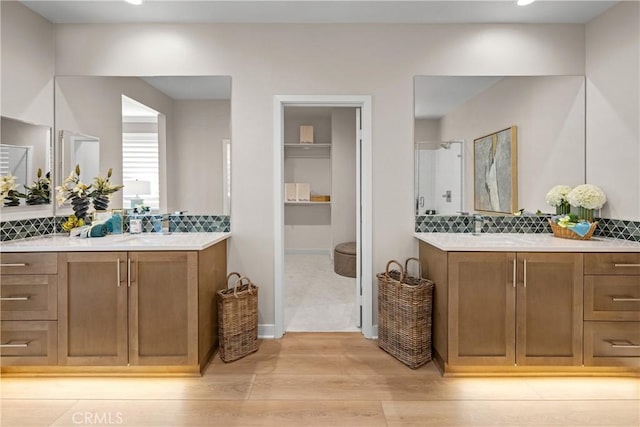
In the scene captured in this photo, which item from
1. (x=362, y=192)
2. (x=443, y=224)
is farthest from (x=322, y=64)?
(x=443, y=224)

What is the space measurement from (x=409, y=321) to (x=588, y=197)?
5.20 feet

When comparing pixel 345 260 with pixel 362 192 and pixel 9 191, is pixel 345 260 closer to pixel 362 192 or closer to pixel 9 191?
pixel 362 192

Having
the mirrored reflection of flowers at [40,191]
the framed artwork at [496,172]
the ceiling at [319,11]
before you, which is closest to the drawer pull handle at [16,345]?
the mirrored reflection of flowers at [40,191]

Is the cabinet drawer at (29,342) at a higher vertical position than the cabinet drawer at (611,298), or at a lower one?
lower

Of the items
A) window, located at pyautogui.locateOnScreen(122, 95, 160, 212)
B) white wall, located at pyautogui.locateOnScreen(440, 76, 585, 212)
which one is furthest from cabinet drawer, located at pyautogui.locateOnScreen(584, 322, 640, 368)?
window, located at pyautogui.locateOnScreen(122, 95, 160, 212)

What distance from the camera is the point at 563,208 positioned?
2.86 m

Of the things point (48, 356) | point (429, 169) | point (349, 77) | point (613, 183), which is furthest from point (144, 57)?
point (613, 183)

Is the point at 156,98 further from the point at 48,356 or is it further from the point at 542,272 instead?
the point at 542,272

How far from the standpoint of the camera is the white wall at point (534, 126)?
2.90 m

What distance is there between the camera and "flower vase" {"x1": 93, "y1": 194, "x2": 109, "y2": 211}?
2.90 meters

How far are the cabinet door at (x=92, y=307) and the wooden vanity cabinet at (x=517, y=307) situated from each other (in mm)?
2051

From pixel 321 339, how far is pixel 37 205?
7.80ft

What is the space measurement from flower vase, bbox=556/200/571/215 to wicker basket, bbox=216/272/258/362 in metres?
2.44

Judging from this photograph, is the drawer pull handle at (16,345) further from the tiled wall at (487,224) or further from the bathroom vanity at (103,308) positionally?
the tiled wall at (487,224)
